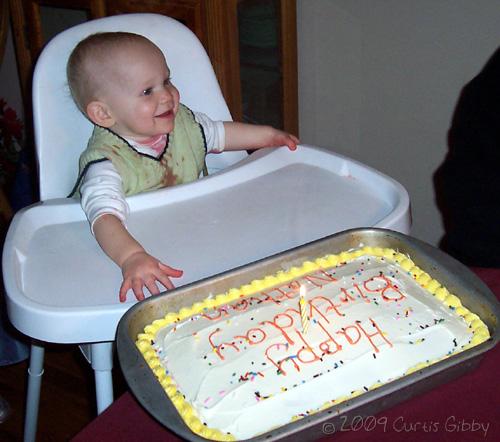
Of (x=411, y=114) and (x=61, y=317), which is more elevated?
(x=61, y=317)

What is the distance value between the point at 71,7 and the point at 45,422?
128cm

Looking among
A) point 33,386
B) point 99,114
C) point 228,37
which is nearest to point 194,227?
point 99,114

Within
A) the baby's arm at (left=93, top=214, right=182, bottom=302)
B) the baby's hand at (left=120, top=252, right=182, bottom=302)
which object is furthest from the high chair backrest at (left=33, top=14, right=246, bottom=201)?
the baby's hand at (left=120, top=252, right=182, bottom=302)

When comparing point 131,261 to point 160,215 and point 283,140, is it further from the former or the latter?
point 283,140

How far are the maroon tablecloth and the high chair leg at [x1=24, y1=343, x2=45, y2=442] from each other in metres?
0.61

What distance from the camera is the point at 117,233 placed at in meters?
0.94

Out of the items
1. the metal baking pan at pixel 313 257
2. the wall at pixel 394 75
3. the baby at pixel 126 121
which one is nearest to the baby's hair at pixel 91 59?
the baby at pixel 126 121

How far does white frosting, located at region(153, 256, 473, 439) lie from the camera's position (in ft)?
2.11

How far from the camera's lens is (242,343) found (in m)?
0.72

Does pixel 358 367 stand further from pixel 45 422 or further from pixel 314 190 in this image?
pixel 45 422

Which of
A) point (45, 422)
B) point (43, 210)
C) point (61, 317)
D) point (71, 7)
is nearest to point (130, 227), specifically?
point (43, 210)

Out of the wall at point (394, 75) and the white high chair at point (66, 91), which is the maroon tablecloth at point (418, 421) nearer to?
the white high chair at point (66, 91)

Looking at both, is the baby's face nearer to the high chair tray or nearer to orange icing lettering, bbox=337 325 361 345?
the high chair tray

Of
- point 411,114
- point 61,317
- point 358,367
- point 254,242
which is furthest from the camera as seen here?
point 411,114
